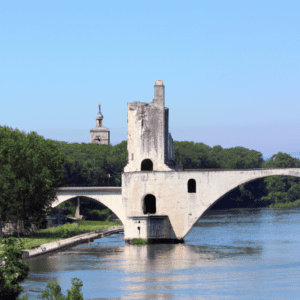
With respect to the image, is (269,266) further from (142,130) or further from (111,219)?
(111,219)

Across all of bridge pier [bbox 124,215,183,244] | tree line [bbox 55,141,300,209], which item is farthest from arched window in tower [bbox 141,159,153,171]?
tree line [bbox 55,141,300,209]

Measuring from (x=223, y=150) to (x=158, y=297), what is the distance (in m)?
114

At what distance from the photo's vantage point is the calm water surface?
1155 inches

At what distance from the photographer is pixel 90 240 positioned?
51.6 meters

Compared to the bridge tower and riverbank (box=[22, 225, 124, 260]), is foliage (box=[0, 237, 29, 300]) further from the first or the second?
the bridge tower

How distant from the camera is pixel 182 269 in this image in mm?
35375

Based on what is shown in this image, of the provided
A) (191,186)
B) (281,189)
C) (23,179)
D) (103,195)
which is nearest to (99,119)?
(281,189)

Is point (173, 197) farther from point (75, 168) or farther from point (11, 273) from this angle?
point (75, 168)

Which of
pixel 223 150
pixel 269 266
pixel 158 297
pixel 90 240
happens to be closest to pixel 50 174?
pixel 90 240

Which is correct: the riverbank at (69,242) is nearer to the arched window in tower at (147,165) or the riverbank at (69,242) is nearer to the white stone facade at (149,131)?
the white stone facade at (149,131)

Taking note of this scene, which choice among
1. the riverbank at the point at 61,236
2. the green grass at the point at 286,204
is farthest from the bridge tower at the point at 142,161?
the green grass at the point at 286,204

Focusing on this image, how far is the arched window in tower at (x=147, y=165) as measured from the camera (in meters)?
48.3

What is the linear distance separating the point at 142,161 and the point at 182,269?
13.4 m

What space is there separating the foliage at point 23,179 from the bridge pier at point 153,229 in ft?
23.1
